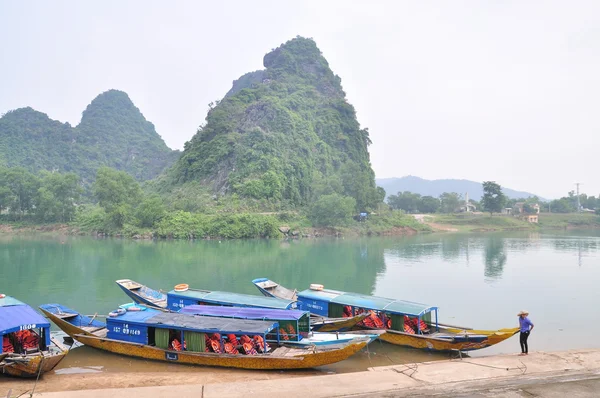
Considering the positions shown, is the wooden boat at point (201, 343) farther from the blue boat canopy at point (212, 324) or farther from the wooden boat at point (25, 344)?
the wooden boat at point (25, 344)

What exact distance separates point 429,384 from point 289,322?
3.84 m

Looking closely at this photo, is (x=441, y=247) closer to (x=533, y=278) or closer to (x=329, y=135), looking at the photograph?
(x=533, y=278)

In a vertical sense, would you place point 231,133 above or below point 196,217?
above

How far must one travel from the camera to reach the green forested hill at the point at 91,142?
97688 mm

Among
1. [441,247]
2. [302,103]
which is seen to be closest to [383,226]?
[441,247]

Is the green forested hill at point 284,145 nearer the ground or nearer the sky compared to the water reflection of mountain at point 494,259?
nearer the sky

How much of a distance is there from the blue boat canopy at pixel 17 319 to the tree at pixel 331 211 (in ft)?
154

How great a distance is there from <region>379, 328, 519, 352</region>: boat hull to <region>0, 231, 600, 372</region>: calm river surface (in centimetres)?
26

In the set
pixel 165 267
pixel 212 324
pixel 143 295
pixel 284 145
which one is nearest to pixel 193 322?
pixel 212 324

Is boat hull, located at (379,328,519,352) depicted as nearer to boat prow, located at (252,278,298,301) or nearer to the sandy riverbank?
the sandy riverbank

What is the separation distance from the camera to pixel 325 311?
13.9 meters

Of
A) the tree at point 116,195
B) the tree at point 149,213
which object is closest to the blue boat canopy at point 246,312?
the tree at point 149,213

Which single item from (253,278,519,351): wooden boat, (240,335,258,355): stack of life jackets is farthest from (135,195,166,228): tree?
(240,335,258,355): stack of life jackets

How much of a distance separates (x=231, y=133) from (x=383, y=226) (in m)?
27.1
